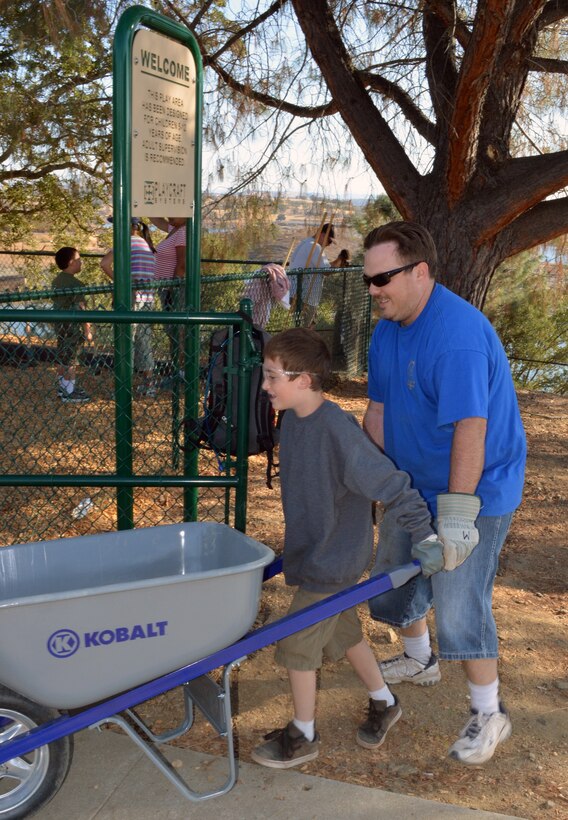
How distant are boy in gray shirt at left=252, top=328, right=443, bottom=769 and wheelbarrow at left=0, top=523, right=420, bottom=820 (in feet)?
0.69

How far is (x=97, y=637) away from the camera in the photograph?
7.51ft

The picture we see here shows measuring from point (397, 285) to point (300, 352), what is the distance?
14.4 inches

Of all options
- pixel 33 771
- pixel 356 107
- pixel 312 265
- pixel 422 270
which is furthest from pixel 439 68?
pixel 33 771

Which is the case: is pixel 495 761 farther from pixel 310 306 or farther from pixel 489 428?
pixel 310 306

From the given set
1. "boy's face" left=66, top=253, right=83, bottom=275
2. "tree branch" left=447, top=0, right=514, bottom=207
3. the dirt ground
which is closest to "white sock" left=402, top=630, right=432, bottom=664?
the dirt ground

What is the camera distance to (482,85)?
622 cm

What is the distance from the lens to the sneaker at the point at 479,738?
284 centimetres

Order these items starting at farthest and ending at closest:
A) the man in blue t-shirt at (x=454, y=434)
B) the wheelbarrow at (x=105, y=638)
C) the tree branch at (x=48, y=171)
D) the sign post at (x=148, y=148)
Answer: the tree branch at (x=48, y=171) < the sign post at (x=148, y=148) < the man in blue t-shirt at (x=454, y=434) < the wheelbarrow at (x=105, y=638)

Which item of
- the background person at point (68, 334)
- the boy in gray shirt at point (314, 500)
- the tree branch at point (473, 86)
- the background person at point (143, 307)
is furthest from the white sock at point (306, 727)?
the tree branch at point (473, 86)

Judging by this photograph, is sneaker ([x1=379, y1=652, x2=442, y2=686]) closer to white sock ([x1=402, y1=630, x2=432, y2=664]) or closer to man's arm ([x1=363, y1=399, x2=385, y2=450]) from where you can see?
white sock ([x1=402, y1=630, x2=432, y2=664])

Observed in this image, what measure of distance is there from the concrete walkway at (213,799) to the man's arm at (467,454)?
988 mm

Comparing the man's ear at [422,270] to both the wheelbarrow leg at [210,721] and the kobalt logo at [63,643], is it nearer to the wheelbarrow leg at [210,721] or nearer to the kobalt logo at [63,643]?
the wheelbarrow leg at [210,721]

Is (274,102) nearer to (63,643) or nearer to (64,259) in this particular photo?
(64,259)

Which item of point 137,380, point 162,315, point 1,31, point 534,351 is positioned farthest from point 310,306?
point 534,351
